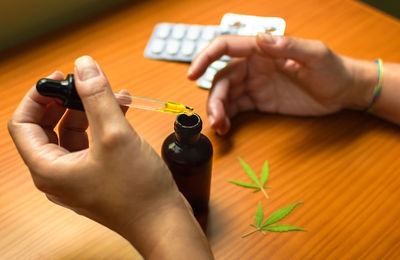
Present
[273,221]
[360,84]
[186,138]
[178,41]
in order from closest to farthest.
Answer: [186,138]
[273,221]
[360,84]
[178,41]

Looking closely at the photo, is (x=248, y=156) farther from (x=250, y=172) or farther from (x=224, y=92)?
(x=224, y=92)

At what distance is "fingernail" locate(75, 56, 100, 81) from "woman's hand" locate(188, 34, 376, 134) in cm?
34

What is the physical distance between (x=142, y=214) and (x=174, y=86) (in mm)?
487

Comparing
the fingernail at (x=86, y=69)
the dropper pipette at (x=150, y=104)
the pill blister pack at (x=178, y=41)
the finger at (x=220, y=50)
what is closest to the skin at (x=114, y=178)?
the fingernail at (x=86, y=69)

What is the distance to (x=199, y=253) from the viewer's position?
0.48 meters

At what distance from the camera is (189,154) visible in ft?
1.83

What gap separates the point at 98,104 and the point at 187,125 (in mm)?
161

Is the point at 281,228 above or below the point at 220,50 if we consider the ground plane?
below

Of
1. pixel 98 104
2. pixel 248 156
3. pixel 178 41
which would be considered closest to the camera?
pixel 98 104

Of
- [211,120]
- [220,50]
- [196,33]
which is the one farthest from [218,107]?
[196,33]

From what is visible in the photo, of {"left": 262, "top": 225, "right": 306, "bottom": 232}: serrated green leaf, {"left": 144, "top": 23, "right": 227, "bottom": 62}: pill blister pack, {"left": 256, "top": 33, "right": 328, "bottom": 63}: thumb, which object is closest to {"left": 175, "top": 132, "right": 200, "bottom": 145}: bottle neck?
{"left": 262, "top": 225, "right": 306, "bottom": 232}: serrated green leaf

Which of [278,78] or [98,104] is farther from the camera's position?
[278,78]

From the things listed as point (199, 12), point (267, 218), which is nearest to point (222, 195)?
point (267, 218)

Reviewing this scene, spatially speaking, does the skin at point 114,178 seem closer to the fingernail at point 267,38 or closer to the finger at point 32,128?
the finger at point 32,128
